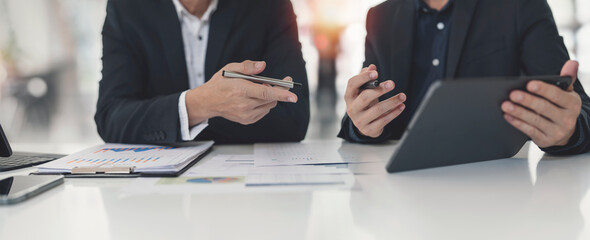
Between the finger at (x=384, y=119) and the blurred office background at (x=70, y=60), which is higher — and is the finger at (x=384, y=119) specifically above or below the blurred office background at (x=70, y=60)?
above

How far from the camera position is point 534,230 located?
0.55m

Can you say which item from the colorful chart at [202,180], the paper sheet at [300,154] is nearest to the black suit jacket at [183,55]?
the paper sheet at [300,154]

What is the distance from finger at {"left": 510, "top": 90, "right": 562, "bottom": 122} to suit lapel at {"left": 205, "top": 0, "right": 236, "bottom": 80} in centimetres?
108

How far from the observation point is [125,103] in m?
1.38

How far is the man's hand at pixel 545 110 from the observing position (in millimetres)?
779

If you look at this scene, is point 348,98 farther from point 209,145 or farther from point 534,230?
point 534,230

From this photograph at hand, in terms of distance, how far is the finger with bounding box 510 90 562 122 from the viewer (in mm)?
767

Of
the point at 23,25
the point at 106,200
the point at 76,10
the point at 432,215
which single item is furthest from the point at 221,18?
the point at 23,25

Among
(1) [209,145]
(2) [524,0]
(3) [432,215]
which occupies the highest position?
(2) [524,0]

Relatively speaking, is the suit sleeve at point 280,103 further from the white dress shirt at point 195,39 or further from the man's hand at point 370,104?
the man's hand at point 370,104

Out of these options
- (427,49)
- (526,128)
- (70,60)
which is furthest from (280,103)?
(70,60)

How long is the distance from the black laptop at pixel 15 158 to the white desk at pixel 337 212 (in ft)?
0.87

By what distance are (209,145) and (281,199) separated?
559mm

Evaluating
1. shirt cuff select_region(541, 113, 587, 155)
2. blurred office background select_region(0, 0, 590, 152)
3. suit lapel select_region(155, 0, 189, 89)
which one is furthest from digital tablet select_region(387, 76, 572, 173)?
blurred office background select_region(0, 0, 590, 152)
